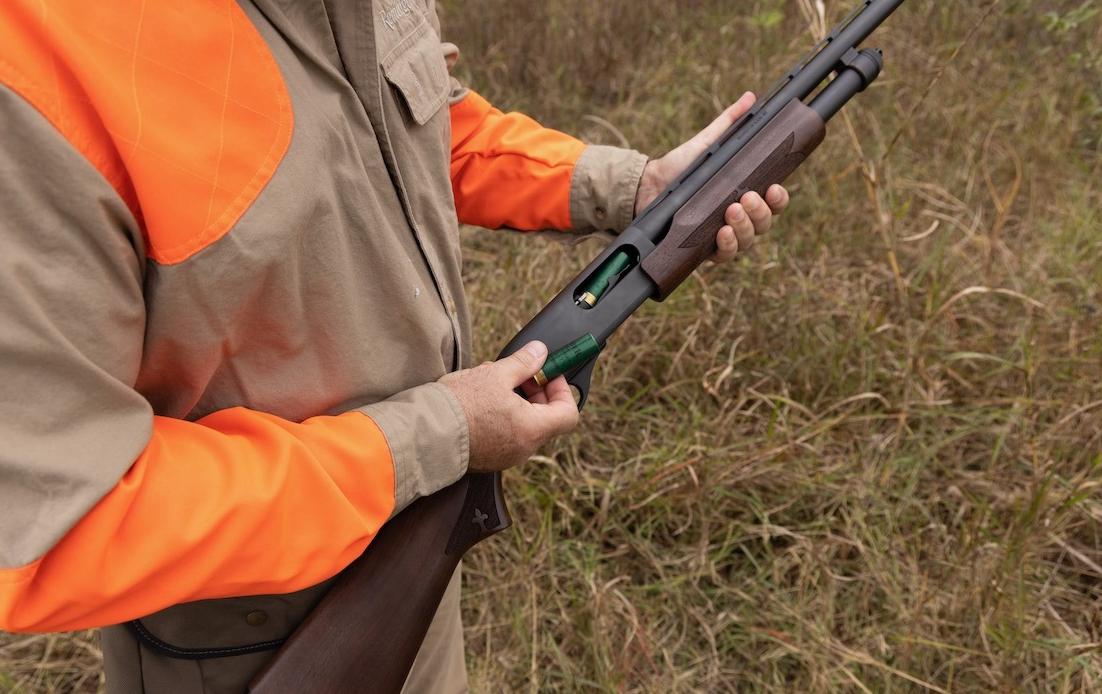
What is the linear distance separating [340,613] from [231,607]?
0.18m

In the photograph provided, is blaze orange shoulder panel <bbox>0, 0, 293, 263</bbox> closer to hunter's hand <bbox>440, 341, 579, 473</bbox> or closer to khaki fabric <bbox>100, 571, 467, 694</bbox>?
hunter's hand <bbox>440, 341, 579, 473</bbox>

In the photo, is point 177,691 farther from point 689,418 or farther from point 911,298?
point 911,298

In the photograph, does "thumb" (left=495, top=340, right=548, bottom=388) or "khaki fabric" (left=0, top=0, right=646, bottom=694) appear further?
"thumb" (left=495, top=340, right=548, bottom=388)

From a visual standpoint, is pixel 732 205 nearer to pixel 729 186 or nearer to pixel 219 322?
pixel 729 186

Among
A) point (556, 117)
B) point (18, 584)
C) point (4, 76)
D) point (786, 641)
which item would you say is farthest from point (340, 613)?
point (556, 117)

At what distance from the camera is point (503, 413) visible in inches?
54.4

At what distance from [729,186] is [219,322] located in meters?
1.12

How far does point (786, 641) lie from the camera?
93.0 inches

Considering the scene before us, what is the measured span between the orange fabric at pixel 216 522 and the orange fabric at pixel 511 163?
805 mm

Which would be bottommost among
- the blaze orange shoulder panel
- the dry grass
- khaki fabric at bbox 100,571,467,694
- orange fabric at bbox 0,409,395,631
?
the dry grass

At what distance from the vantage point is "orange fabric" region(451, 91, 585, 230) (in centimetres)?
183

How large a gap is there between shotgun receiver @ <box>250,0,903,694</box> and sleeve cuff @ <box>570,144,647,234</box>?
0.11 meters

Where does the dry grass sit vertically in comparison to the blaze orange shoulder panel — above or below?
below

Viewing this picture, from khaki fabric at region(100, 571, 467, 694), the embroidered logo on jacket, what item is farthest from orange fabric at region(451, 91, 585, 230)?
khaki fabric at region(100, 571, 467, 694)
